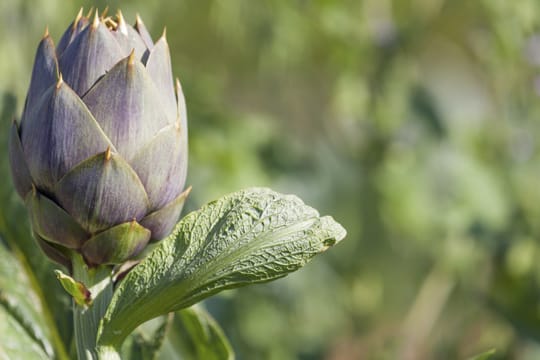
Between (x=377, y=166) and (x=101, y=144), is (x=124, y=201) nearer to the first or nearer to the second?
(x=101, y=144)

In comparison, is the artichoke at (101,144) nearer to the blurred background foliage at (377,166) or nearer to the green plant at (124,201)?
the green plant at (124,201)

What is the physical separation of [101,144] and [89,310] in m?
0.08

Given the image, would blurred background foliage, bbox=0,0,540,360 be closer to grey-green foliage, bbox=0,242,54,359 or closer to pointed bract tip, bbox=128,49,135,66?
grey-green foliage, bbox=0,242,54,359

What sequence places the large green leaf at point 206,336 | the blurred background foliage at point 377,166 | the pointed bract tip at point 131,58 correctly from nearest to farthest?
the pointed bract tip at point 131,58
the large green leaf at point 206,336
the blurred background foliage at point 377,166

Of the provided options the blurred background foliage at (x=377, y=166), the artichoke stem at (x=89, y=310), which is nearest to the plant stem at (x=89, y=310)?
the artichoke stem at (x=89, y=310)

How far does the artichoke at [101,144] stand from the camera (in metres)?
0.32

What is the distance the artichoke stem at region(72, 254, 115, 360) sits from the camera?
35cm

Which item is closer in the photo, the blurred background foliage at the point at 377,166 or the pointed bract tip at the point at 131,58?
the pointed bract tip at the point at 131,58

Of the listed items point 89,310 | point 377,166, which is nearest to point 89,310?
point 89,310

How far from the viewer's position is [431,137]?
1.12 m

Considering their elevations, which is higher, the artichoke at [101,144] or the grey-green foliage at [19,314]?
the artichoke at [101,144]

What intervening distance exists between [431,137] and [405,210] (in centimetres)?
11

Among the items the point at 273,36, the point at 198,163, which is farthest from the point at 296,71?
→ the point at 198,163

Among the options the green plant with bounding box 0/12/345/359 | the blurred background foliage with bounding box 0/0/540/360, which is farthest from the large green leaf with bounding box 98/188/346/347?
the blurred background foliage with bounding box 0/0/540/360
